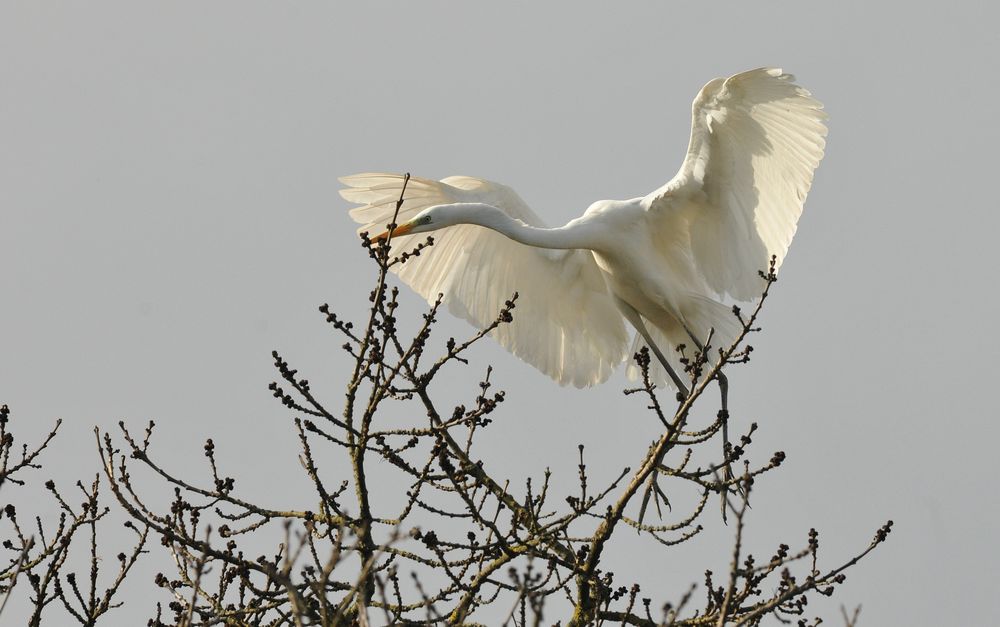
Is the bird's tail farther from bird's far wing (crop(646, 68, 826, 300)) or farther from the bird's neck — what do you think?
the bird's neck

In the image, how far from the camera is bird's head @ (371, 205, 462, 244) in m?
9.99

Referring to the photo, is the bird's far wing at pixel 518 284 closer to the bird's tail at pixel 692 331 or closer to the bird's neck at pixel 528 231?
the bird's tail at pixel 692 331

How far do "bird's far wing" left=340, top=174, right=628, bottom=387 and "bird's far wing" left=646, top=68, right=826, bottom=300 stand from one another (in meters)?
1.23

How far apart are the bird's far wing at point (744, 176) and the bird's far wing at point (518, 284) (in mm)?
1228

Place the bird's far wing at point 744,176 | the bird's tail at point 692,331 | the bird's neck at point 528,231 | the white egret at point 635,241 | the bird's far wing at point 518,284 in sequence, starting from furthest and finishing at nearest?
the bird's far wing at point 518,284, the bird's tail at point 692,331, the bird's neck at point 528,231, the white egret at point 635,241, the bird's far wing at point 744,176

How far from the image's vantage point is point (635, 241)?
10.7 metres

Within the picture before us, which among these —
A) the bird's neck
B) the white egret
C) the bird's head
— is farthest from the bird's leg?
the bird's head

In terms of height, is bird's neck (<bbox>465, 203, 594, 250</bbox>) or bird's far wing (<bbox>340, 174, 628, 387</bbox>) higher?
bird's far wing (<bbox>340, 174, 628, 387</bbox>)

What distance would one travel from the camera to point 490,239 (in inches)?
454

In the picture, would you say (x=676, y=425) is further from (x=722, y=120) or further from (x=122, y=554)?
(x=722, y=120)

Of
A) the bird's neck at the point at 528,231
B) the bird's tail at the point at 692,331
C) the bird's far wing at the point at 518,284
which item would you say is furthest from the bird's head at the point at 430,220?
the bird's tail at the point at 692,331

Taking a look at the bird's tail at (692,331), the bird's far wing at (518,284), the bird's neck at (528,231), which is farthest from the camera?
the bird's far wing at (518,284)

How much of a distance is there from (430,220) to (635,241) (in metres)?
1.82

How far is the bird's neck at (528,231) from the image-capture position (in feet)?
33.9
